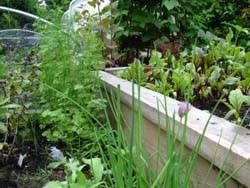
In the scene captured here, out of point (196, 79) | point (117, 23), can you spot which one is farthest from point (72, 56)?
point (117, 23)

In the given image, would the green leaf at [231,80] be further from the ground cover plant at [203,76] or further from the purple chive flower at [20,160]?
the purple chive flower at [20,160]

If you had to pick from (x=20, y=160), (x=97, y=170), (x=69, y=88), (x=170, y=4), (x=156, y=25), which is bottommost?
(x=20, y=160)

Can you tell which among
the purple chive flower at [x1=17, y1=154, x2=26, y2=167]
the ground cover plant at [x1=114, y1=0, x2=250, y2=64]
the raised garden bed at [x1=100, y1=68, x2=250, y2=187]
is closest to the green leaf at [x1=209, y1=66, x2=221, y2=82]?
the raised garden bed at [x1=100, y1=68, x2=250, y2=187]

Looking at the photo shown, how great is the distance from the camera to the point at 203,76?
2.13m

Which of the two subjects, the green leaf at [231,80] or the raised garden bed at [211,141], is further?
the green leaf at [231,80]

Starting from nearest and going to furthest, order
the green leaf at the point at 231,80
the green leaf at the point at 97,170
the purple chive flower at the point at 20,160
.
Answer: the green leaf at the point at 97,170 → the green leaf at the point at 231,80 → the purple chive flower at the point at 20,160

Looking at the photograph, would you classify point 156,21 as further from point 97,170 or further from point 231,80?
point 97,170

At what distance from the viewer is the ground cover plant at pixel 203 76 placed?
1.98 metres

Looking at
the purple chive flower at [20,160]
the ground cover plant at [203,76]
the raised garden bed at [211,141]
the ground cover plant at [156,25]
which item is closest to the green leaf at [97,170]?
the raised garden bed at [211,141]

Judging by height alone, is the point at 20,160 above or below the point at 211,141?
below

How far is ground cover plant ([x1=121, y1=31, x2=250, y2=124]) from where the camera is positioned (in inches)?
77.9

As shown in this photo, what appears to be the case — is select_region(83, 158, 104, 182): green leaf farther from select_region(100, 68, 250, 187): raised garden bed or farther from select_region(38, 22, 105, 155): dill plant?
select_region(38, 22, 105, 155): dill plant

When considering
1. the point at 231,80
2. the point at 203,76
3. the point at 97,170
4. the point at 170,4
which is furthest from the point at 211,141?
the point at 170,4

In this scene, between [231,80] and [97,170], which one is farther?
[231,80]
